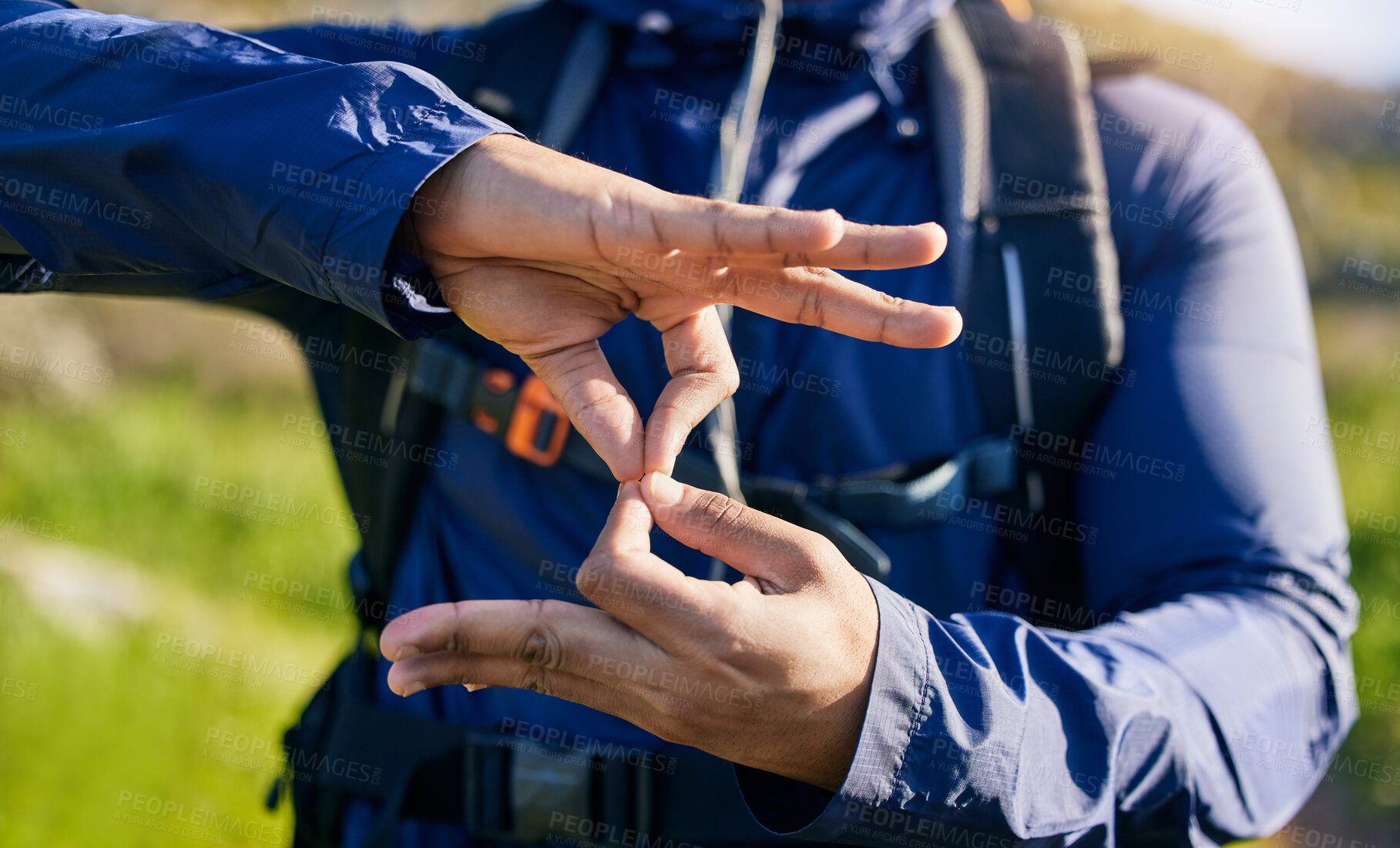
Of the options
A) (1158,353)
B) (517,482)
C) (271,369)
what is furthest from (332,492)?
→ (1158,353)

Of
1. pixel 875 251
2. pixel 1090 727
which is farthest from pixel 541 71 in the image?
pixel 1090 727

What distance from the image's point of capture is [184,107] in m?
1.38

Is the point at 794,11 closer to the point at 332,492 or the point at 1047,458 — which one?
the point at 1047,458

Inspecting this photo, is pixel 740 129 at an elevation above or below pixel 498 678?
above

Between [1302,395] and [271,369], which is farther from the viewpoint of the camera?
[271,369]

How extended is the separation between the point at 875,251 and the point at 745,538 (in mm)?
460

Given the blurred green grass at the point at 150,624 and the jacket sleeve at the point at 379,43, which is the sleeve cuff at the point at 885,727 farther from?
the blurred green grass at the point at 150,624

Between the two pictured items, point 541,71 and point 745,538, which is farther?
point 541,71

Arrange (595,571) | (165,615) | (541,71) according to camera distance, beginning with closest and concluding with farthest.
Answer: (595,571), (541,71), (165,615)

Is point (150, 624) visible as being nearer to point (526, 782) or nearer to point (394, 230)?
point (526, 782)

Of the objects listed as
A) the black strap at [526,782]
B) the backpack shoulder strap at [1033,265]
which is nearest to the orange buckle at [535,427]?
the black strap at [526,782]

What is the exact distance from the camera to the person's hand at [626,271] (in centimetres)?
123

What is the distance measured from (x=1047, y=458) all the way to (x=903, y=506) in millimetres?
414

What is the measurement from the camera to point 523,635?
1227 mm
